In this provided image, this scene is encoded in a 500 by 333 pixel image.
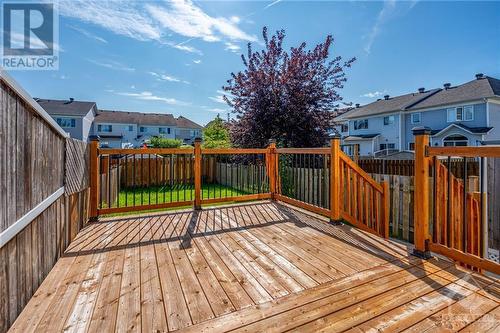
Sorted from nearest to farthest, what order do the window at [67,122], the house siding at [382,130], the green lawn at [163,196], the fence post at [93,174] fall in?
the fence post at [93,174] < the green lawn at [163,196] < the house siding at [382,130] < the window at [67,122]

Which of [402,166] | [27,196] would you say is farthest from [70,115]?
[27,196]

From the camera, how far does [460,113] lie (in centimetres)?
1822

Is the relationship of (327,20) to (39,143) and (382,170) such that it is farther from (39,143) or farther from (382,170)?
(39,143)

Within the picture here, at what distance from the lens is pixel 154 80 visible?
18500 mm

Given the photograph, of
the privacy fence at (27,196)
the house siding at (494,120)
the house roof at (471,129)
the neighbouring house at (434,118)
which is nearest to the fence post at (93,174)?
the privacy fence at (27,196)

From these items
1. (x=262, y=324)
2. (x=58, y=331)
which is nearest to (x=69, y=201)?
(x=58, y=331)

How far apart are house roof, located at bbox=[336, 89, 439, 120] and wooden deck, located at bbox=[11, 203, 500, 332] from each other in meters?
22.6

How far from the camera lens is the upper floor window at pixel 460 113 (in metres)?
17.6

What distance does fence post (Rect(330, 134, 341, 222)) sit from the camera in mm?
3637

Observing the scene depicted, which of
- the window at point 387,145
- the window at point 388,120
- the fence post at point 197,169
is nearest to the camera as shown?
the fence post at point 197,169

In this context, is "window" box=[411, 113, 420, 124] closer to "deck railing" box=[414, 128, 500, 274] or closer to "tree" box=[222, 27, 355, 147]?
"tree" box=[222, 27, 355, 147]

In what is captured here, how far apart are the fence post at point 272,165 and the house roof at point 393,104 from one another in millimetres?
20376

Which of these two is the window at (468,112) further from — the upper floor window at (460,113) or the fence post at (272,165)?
the fence post at (272,165)

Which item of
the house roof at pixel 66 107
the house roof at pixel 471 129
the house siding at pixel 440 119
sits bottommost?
the house roof at pixel 471 129
